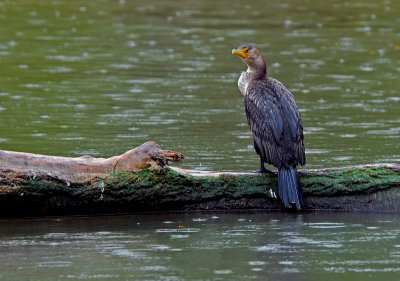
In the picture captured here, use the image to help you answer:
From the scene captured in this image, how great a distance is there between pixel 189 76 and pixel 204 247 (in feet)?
34.1

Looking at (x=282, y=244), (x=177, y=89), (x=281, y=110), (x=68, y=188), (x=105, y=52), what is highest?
(x=105, y=52)

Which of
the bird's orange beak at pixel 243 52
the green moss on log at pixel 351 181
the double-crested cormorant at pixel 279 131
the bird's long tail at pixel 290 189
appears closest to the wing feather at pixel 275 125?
the double-crested cormorant at pixel 279 131

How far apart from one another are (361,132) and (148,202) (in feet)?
17.2

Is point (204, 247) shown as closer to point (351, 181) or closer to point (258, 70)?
point (351, 181)

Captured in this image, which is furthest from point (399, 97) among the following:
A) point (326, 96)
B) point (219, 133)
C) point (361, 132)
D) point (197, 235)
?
point (197, 235)

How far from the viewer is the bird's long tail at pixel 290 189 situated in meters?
8.96

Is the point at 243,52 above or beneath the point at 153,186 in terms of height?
above

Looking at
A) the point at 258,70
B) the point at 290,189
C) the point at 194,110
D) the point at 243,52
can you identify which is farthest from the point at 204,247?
the point at 194,110

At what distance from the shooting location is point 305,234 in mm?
8477

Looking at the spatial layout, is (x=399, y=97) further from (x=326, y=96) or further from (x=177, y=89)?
(x=177, y=89)

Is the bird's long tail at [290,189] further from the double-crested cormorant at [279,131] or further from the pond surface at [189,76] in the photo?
the pond surface at [189,76]

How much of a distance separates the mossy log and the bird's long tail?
0.11 meters

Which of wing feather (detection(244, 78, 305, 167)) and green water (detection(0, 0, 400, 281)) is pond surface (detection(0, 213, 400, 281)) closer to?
green water (detection(0, 0, 400, 281))

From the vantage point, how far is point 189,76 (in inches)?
717
